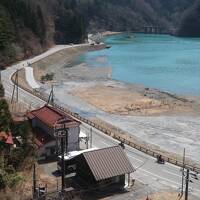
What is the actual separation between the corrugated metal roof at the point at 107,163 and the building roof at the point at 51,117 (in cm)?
687

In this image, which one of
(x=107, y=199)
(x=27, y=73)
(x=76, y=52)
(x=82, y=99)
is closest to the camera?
(x=107, y=199)

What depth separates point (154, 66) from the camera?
128000 millimetres

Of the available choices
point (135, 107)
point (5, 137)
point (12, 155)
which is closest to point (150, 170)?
point (12, 155)

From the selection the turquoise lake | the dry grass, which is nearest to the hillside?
the turquoise lake

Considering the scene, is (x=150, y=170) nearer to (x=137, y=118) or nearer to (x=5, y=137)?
(x=5, y=137)

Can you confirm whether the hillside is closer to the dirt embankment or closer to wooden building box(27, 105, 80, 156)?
the dirt embankment

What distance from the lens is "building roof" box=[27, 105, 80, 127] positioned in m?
43.5

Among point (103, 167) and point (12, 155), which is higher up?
point (12, 155)

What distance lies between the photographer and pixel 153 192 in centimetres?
3647

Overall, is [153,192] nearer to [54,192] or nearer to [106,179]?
[106,179]

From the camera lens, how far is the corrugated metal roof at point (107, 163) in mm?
35594

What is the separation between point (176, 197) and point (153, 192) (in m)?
2.01

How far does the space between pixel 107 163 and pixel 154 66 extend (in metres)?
94.2

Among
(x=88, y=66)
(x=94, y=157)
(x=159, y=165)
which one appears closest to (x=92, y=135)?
(x=159, y=165)
